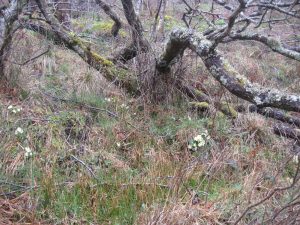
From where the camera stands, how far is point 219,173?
3551 mm

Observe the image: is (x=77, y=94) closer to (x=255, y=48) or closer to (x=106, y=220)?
(x=106, y=220)

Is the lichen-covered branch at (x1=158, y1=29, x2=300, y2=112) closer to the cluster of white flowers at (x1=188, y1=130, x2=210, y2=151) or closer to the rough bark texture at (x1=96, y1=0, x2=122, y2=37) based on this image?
the cluster of white flowers at (x1=188, y1=130, x2=210, y2=151)

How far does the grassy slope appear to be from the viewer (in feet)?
9.59

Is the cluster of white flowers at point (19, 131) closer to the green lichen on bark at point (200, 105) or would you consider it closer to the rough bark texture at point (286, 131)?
the green lichen on bark at point (200, 105)

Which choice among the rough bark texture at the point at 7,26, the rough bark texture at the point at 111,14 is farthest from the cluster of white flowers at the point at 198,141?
the rough bark texture at the point at 111,14

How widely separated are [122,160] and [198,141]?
2.50ft

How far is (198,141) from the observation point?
3.89 meters

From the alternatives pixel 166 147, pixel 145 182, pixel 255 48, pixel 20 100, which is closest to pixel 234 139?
pixel 166 147

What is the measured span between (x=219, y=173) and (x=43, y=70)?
325cm

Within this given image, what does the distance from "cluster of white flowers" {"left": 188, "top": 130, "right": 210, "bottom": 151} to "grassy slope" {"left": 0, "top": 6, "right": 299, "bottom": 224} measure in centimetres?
7

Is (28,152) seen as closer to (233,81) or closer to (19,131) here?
(19,131)

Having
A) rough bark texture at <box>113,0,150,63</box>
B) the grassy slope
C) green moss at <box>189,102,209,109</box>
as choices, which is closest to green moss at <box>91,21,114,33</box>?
rough bark texture at <box>113,0,150,63</box>

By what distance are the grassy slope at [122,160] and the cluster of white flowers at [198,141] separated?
7 cm

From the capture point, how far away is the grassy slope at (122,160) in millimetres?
2924
